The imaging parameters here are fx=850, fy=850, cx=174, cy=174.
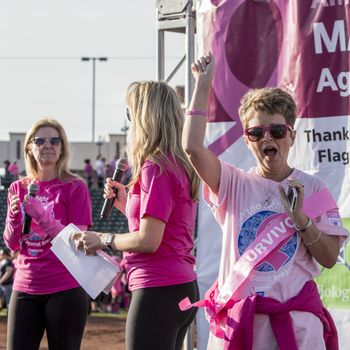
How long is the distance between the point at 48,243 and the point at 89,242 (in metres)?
1.10

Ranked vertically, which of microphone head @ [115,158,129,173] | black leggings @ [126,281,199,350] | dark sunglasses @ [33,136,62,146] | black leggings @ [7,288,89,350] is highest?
dark sunglasses @ [33,136,62,146]

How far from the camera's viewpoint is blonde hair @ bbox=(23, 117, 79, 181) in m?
5.22

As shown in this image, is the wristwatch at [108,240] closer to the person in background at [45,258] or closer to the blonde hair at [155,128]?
the blonde hair at [155,128]

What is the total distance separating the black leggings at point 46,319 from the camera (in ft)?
15.9

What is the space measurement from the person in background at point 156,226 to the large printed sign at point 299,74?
6.37 feet

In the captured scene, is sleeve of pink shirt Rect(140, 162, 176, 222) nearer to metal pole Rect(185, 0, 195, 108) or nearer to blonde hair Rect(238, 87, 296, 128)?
blonde hair Rect(238, 87, 296, 128)

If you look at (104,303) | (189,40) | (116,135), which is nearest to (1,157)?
(116,135)

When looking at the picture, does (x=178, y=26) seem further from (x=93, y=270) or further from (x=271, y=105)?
(x=271, y=105)

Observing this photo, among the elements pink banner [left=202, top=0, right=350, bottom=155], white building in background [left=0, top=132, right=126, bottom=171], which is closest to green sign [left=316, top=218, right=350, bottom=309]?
pink banner [left=202, top=0, right=350, bottom=155]

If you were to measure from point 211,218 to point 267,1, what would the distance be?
5.22 feet

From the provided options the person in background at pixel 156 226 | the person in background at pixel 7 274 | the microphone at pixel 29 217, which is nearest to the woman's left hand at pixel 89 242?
the person in background at pixel 156 226

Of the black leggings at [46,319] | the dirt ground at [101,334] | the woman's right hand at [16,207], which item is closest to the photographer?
the black leggings at [46,319]

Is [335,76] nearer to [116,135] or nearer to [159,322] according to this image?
[159,322]

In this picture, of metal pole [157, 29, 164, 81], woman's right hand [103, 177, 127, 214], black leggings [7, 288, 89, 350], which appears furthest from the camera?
metal pole [157, 29, 164, 81]
